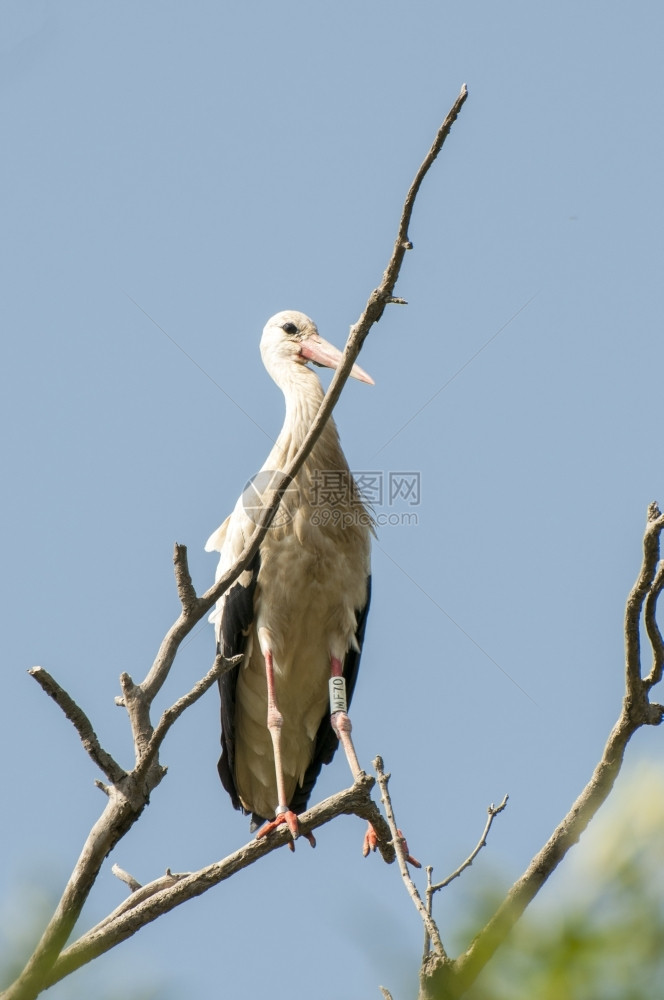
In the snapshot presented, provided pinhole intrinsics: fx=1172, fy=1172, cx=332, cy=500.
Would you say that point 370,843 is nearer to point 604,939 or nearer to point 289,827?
point 289,827

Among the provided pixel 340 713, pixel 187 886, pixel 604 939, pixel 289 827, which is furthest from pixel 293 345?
pixel 604 939

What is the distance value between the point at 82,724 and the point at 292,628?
9.21 feet

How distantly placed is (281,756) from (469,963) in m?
4.23

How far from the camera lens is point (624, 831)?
1182mm

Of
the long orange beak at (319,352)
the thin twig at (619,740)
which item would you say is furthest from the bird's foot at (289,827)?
the long orange beak at (319,352)

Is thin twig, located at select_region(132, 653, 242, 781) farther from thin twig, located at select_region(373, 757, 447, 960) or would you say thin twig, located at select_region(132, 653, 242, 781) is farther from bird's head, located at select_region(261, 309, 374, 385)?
bird's head, located at select_region(261, 309, 374, 385)

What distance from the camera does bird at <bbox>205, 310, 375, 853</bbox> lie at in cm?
541

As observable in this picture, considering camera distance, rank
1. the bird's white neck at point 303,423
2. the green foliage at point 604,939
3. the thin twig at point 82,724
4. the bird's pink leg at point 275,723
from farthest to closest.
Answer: the bird's white neck at point 303,423 < the bird's pink leg at point 275,723 < the thin twig at point 82,724 < the green foliage at point 604,939

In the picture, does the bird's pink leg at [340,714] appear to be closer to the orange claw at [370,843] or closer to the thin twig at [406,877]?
the orange claw at [370,843]

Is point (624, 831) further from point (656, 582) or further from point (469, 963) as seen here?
point (656, 582)

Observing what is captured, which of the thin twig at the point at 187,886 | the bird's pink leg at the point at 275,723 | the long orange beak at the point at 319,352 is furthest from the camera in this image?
the long orange beak at the point at 319,352

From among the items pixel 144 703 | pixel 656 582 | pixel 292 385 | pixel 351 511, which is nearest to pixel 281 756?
pixel 351 511

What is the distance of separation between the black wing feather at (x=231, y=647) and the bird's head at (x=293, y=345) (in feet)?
5.12

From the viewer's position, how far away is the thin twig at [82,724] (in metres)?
2.57
